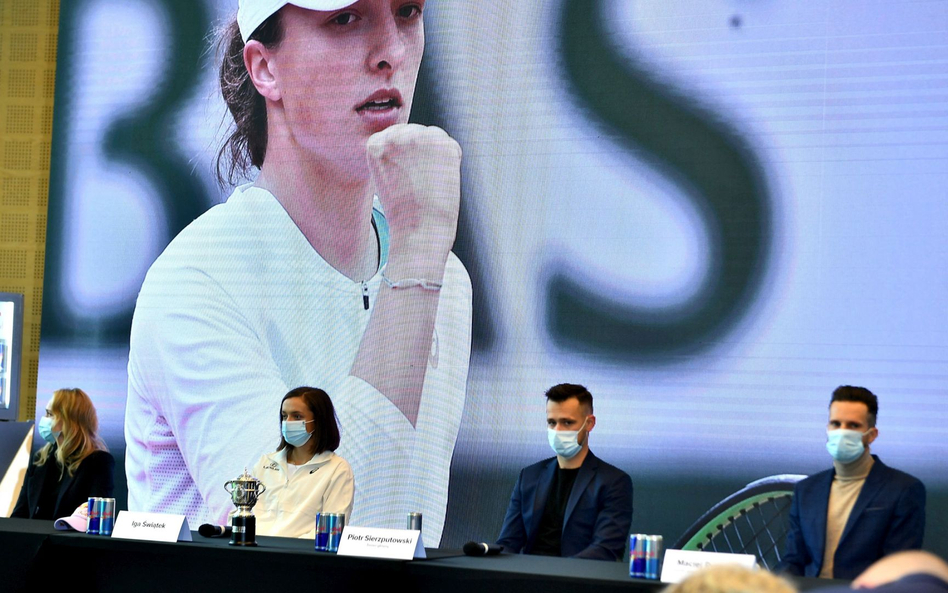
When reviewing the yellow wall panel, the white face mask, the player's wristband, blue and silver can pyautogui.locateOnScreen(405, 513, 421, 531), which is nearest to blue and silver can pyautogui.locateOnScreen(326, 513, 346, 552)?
blue and silver can pyautogui.locateOnScreen(405, 513, 421, 531)

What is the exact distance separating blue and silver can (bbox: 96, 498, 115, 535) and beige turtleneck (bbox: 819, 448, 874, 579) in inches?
84.8

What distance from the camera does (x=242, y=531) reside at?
121 inches

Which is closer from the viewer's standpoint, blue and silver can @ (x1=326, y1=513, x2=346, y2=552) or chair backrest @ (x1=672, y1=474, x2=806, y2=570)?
blue and silver can @ (x1=326, y1=513, x2=346, y2=552)

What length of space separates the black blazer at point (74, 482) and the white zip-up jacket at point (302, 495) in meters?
1.01

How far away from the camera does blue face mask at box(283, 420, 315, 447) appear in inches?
150

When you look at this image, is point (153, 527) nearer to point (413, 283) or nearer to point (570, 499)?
point (570, 499)

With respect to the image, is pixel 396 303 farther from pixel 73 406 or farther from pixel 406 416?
pixel 73 406

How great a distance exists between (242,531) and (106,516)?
0.51m

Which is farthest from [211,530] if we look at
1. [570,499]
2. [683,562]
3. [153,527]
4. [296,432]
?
[683,562]

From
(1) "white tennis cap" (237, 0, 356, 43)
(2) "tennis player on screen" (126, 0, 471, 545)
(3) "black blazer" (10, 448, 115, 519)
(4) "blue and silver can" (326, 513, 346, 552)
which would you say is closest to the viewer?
(4) "blue and silver can" (326, 513, 346, 552)

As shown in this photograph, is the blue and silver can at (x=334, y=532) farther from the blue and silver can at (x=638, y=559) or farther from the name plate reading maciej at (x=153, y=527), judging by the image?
the blue and silver can at (x=638, y=559)

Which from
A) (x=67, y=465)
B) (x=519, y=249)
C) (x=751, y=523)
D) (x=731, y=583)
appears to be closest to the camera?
(x=731, y=583)

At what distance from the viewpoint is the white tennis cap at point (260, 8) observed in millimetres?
5387

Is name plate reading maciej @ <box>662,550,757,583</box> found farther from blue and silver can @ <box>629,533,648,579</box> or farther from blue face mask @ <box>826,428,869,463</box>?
blue face mask @ <box>826,428,869,463</box>
